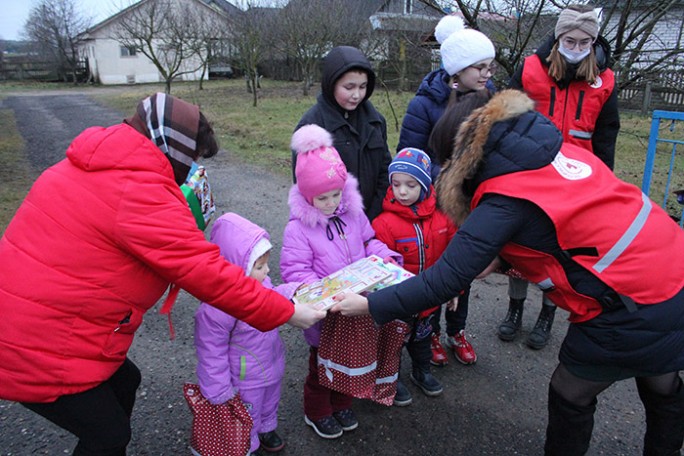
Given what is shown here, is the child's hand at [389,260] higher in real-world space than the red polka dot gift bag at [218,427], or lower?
higher

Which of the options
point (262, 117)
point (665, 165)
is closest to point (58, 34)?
point (262, 117)

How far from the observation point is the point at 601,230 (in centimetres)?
171

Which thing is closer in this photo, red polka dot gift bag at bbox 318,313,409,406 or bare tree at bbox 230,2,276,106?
red polka dot gift bag at bbox 318,313,409,406

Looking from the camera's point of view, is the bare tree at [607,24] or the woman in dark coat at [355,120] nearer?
the woman in dark coat at [355,120]

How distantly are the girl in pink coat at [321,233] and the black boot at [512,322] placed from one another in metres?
1.32

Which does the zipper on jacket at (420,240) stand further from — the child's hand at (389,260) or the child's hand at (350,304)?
the child's hand at (350,304)

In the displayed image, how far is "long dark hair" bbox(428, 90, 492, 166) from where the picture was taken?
1.99 meters

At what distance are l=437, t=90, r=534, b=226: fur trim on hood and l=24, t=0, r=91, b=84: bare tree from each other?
133 ft

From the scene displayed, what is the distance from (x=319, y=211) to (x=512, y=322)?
6.10ft

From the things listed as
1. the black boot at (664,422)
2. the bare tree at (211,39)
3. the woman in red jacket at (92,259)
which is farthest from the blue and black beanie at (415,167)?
the bare tree at (211,39)

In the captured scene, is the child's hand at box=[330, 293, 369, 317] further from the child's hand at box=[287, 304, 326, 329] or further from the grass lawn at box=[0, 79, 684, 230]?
the grass lawn at box=[0, 79, 684, 230]

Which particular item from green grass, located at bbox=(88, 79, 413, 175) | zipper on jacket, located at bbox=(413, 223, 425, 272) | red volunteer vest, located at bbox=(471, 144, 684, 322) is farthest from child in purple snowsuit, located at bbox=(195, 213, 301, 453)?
green grass, located at bbox=(88, 79, 413, 175)

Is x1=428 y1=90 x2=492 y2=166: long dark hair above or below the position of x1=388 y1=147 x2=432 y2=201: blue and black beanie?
above

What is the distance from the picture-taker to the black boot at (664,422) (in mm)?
2068
